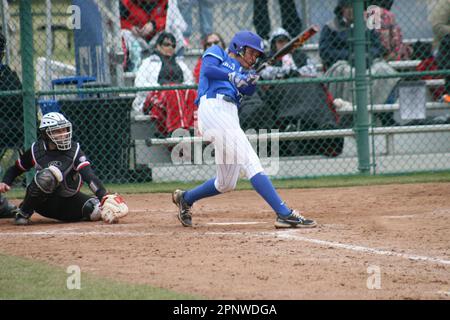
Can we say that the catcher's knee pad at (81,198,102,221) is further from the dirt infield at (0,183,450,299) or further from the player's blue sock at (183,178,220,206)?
the player's blue sock at (183,178,220,206)

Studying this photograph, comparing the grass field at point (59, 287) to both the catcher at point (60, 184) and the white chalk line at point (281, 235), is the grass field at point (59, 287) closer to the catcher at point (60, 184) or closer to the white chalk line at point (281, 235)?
the white chalk line at point (281, 235)

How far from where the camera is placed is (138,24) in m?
11.9

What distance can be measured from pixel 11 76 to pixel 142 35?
7.28ft

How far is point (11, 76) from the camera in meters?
10.2

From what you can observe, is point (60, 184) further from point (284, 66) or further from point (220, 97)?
point (284, 66)

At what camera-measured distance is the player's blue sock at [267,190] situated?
6.79 metres

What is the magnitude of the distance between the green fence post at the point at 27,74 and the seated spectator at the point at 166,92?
140 cm

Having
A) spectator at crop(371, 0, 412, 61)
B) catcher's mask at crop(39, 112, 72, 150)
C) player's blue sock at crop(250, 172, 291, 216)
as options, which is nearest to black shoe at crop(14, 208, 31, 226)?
catcher's mask at crop(39, 112, 72, 150)

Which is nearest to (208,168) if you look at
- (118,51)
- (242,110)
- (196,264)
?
(242,110)

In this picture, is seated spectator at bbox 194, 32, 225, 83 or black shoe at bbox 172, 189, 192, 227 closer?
black shoe at bbox 172, 189, 192, 227

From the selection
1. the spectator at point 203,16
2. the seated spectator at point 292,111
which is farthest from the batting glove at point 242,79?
the spectator at point 203,16

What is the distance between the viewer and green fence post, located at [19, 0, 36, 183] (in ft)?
32.3

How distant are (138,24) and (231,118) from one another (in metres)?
5.36

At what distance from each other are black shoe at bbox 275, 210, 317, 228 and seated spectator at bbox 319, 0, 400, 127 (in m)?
4.40
